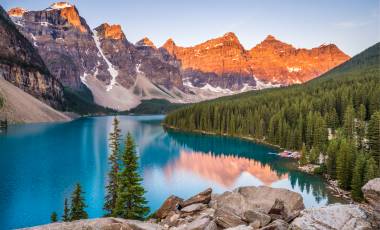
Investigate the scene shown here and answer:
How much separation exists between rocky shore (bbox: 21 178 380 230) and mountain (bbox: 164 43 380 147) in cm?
6293

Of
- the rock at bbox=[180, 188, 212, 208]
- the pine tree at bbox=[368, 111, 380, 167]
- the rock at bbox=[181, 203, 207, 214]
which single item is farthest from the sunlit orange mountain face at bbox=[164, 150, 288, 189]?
the rock at bbox=[181, 203, 207, 214]

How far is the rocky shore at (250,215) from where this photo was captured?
14.1 m

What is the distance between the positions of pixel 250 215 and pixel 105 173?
161ft

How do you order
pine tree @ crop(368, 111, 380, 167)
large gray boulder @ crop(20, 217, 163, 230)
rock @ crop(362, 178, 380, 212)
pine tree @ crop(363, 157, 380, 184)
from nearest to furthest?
large gray boulder @ crop(20, 217, 163, 230), rock @ crop(362, 178, 380, 212), pine tree @ crop(363, 157, 380, 184), pine tree @ crop(368, 111, 380, 167)

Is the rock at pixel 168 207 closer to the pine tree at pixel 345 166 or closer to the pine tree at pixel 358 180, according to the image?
the pine tree at pixel 358 180

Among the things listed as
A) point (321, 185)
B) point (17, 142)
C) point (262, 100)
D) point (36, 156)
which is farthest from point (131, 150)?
point (262, 100)

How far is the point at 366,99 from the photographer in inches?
3996

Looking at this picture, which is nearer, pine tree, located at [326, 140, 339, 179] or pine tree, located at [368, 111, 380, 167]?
pine tree, located at [326, 140, 339, 179]

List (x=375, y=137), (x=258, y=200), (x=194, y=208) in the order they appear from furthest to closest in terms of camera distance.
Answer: (x=375, y=137) → (x=258, y=200) → (x=194, y=208)

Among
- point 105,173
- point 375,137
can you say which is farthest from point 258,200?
point 375,137

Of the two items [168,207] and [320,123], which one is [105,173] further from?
[320,123]

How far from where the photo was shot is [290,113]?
11406cm

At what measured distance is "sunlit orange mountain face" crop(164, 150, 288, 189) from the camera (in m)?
65.9

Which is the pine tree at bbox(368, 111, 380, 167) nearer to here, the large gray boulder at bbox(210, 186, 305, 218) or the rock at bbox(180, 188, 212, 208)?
the large gray boulder at bbox(210, 186, 305, 218)
